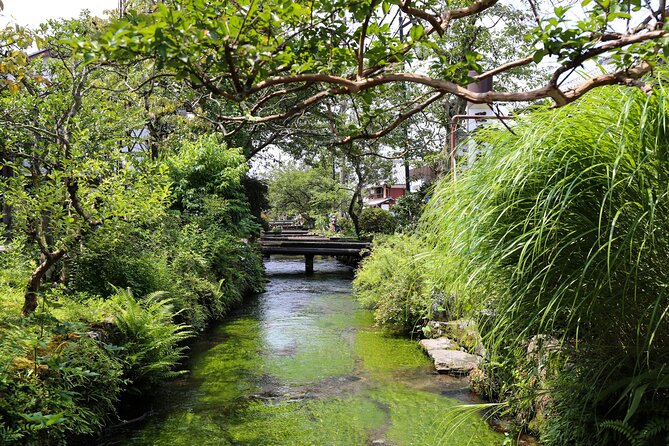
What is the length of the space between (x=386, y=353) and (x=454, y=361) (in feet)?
3.76

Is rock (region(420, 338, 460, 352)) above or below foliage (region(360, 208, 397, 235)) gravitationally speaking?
below

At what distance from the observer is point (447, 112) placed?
1473 cm

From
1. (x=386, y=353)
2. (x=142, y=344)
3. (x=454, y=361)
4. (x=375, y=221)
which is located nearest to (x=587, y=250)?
(x=454, y=361)

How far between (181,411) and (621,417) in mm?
3738

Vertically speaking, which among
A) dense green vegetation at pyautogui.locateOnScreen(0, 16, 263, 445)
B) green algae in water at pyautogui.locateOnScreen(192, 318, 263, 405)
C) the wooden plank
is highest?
dense green vegetation at pyautogui.locateOnScreen(0, 16, 263, 445)

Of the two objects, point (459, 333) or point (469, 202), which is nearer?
point (469, 202)

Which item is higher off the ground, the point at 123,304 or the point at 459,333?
the point at 123,304

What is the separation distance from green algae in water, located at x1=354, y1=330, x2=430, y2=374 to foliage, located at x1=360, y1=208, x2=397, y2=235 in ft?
35.0

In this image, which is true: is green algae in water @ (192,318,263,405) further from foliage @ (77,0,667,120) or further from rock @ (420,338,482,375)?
foliage @ (77,0,667,120)

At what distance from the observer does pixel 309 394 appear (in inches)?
205

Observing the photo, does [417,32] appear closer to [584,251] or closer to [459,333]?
[584,251]

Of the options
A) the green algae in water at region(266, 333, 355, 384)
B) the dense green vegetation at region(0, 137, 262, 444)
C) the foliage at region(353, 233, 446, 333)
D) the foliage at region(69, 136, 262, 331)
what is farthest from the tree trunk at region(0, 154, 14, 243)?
the foliage at region(353, 233, 446, 333)

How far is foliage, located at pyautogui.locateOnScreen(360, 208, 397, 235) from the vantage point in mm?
18434

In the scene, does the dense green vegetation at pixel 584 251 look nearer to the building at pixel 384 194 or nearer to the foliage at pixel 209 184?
the foliage at pixel 209 184
